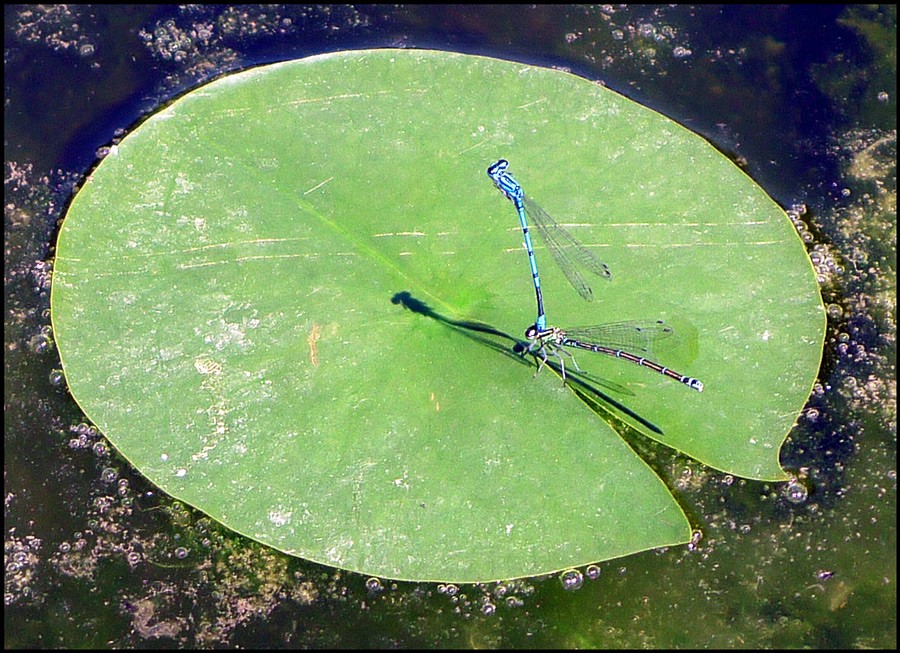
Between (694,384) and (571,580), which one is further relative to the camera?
(571,580)

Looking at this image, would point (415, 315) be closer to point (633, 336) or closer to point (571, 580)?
point (633, 336)

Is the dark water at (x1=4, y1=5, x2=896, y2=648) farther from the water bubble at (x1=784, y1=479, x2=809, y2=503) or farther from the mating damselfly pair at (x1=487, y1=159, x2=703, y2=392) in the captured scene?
the mating damselfly pair at (x1=487, y1=159, x2=703, y2=392)

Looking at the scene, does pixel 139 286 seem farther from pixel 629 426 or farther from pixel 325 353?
pixel 629 426

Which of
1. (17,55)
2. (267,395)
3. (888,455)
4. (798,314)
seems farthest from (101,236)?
(888,455)

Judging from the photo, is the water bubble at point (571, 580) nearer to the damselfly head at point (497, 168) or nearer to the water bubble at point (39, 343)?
the damselfly head at point (497, 168)

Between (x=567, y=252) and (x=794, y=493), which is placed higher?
(x=567, y=252)

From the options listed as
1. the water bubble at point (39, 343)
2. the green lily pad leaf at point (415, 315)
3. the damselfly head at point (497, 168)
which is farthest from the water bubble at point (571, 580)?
the water bubble at point (39, 343)

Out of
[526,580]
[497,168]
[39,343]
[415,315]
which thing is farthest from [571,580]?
[39,343]
